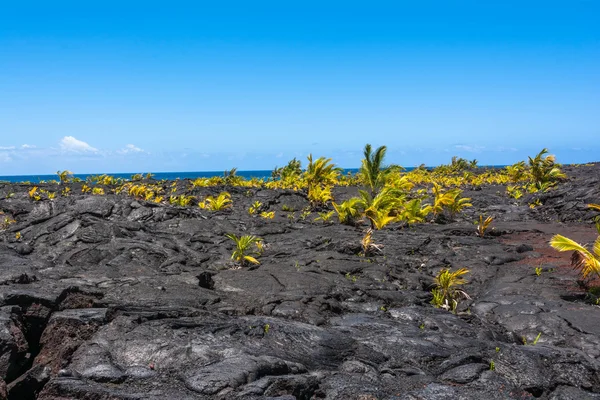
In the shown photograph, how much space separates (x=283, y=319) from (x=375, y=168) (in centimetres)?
1834

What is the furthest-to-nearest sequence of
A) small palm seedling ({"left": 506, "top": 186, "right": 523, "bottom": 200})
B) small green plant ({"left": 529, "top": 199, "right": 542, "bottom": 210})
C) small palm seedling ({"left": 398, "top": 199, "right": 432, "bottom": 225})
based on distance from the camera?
1. small palm seedling ({"left": 506, "top": 186, "right": 523, "bottom": 200})
2. small green plant ({"left": 529, "top": 199, "right": 542, "bottom": 210})
3. small palm seedling ({"left": 398, "top": 199, "right": 432, "bottom": 225})

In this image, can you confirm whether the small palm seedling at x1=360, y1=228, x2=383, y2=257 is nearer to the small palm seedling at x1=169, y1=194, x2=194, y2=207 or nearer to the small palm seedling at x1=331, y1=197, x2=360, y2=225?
the small palm seedling at x1=331, y1=197, x2=360, y2=225

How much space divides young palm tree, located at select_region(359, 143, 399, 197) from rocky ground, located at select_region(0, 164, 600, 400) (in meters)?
6.87

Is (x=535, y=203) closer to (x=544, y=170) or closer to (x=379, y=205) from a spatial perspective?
(x=544, y=170)

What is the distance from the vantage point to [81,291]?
9062mm

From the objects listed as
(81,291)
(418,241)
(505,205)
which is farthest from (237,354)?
(505,205)

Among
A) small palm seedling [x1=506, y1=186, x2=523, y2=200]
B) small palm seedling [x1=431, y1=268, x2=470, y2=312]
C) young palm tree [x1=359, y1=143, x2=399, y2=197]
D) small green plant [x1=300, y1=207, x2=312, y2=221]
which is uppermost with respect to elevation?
young palm tree [x1=359, y1=143, x2=399, y2=197]

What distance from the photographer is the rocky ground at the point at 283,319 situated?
243 inches

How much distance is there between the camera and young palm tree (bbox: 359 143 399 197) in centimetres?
2586

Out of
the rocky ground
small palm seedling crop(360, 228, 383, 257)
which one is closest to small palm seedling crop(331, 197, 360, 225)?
the rocky ground

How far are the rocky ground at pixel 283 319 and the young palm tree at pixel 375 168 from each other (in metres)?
6.87

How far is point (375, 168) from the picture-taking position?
26.2m

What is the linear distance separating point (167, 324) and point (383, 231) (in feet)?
48.7

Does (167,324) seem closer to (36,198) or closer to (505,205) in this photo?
(36,198)
